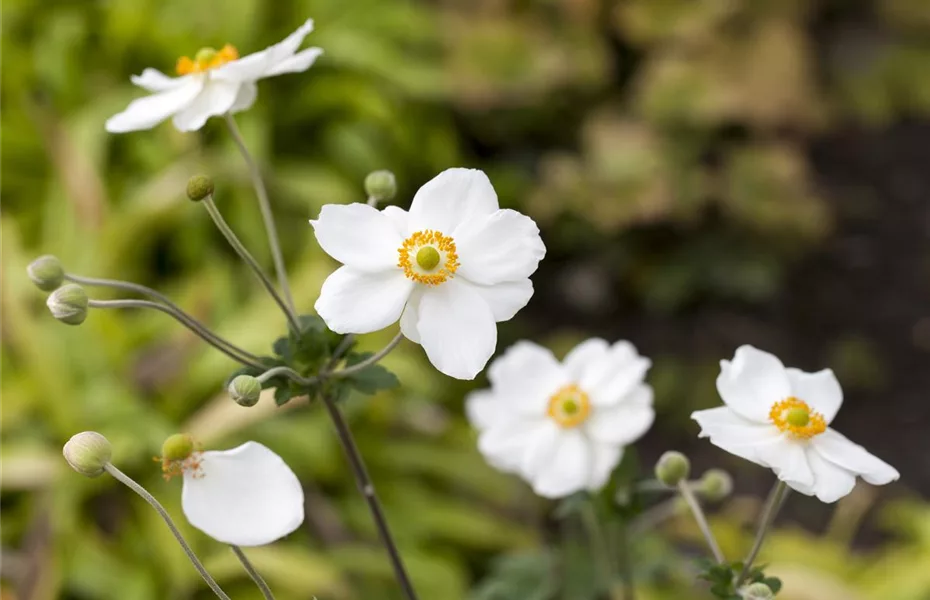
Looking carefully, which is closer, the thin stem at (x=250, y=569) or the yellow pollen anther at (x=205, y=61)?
the thin stem at (x=250, y=569)

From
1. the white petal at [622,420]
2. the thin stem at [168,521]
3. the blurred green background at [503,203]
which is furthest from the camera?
the blurred green background at [503,203]

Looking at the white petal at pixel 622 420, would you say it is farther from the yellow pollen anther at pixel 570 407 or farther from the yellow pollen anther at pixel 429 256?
the yellow pollen anther at pixel 429 256

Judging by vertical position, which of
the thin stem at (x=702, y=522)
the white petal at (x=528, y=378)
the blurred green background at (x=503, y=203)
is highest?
the blurred green background at (x=503, y=203)

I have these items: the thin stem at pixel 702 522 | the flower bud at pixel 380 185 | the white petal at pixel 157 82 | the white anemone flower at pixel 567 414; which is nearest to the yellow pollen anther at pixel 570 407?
the white anemone flower at pixel 567 414

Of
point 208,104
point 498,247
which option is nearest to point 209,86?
point 208,104

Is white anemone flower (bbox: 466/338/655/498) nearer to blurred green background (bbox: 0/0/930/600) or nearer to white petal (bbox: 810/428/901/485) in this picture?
white petal (bbox: 810/428/901/485)

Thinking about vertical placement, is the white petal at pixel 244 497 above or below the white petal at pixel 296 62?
below

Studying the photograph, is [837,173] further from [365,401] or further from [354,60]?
[365,401]
